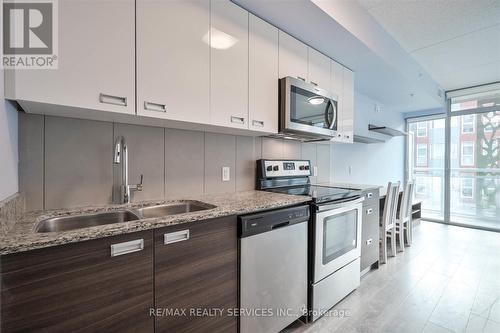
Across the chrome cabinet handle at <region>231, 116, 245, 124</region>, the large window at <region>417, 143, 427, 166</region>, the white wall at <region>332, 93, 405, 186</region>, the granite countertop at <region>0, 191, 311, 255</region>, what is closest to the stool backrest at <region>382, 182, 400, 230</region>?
the white wall at <region>332, 93, 405, 186</region>

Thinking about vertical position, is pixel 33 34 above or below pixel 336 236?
above

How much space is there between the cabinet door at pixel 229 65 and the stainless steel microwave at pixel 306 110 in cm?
37

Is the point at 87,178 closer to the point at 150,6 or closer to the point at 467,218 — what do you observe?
the point at 150,6

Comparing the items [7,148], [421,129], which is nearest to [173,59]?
[7,148]

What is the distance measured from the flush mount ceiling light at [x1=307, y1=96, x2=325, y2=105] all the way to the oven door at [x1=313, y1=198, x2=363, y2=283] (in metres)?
0.93

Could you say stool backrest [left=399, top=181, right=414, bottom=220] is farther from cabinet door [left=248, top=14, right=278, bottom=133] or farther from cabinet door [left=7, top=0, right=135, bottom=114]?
cabinet door [left=7, top=0, right=135, bottom=114]

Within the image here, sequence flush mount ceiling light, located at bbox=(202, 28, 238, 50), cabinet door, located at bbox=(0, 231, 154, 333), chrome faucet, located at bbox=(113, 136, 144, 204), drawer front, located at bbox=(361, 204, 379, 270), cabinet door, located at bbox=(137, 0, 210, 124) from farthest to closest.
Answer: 1. drawer front, located at bbox=(361, 204, 379, 270)
2. flush mount ceiling light, located at bbox=(202, 28, 238, 50)
3. chrome faucet, located at bbox=(113, 136, 144, 204)
4. cabinet door, located at bbox=(137, 0, 210, 124)
5. cabinet door, located at bbox=(0, 231, 154, 333)

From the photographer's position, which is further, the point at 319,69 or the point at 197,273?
the point at 319,69

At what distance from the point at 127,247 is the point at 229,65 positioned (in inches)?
48.6

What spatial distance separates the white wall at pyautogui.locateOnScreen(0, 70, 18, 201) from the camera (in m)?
0.86

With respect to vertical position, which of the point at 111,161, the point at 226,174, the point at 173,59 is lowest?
the point at 226,174

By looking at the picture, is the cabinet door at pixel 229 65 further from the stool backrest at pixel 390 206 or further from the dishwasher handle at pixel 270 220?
the stool backrest at pixel 390 206

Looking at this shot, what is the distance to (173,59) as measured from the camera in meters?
1.26

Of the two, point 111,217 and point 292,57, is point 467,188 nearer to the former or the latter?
point 292,57
